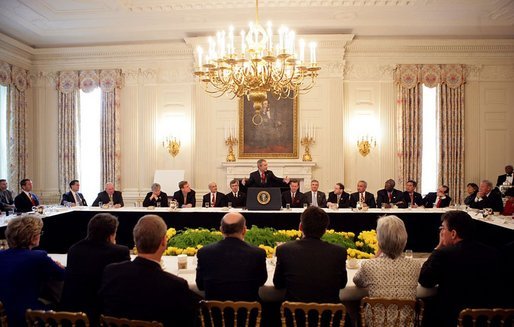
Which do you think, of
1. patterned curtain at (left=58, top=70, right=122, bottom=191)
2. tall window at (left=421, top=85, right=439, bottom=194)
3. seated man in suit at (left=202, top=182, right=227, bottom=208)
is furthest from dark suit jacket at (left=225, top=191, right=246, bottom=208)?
tall window at (left=421, top=85, right=439, bottom=194)

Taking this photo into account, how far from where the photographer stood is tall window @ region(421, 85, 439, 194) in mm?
9359

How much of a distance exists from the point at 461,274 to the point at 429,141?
767 centimetres

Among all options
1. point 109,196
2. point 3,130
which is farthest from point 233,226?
point 3,130

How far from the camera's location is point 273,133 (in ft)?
29.8

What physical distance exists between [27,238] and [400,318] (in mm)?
2265

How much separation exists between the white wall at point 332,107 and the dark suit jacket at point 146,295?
281 inches

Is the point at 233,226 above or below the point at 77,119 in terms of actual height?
below

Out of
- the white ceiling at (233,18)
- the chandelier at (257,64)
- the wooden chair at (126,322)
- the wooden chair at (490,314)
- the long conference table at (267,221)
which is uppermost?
the white ceiling at (233,18)

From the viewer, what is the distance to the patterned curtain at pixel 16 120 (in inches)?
→ 358

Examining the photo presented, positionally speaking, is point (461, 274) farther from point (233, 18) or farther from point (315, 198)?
point (233, 18)

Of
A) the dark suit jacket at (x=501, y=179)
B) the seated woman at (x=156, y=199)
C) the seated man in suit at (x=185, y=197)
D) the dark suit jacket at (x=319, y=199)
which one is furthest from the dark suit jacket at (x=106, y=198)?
the dark suit jacket at (x=501, y=179)

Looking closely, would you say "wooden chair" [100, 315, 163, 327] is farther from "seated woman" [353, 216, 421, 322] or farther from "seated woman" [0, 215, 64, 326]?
"seated woman" [353, 216, 421, 322]

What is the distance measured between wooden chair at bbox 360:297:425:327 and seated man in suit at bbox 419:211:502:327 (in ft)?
0.81

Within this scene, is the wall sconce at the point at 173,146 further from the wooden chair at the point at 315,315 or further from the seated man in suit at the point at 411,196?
the wooden chair at the point at 315,315
